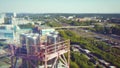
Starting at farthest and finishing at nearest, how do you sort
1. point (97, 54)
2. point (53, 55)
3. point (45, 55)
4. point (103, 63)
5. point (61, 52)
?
point (97, 54)
point (103, 63)
point (61, 52)
point (53, 55)
point (45, 55)

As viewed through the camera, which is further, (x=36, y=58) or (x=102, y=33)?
(x=102, y=33)

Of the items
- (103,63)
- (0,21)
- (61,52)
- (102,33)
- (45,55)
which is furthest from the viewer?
(0,21)

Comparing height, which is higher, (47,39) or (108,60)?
(47,39)

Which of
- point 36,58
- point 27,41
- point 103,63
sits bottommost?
point 103,63

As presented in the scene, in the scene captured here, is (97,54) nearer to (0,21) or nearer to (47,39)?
→ (47,39)

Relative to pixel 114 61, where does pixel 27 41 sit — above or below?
above

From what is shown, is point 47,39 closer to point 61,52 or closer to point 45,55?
point 61,52

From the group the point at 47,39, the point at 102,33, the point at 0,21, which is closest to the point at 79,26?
the point at 102,33

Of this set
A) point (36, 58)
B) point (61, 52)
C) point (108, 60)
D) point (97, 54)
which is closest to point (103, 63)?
point (108, 60)

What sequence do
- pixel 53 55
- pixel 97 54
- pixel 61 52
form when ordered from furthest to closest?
1. pixel 97 54
2. pixel 61 52
3. pixel 53 55
